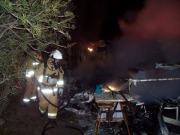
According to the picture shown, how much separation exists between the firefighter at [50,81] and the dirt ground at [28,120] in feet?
1.57

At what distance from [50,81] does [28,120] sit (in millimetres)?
1406

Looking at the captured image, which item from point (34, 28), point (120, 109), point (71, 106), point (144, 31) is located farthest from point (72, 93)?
point (34, 28)

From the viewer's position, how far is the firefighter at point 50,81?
743 centimetres

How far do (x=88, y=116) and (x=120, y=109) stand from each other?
6.22 feet

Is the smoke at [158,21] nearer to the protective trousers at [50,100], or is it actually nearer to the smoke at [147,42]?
the smoke at [147,42]

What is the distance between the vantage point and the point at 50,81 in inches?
296

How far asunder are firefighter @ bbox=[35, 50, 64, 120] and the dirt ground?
0.48 m

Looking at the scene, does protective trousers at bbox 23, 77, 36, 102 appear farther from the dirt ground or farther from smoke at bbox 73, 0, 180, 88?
smoke at bbox 73, 0, 180, 88

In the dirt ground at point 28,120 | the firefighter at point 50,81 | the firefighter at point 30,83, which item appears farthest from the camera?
the firefighter at point 30,83

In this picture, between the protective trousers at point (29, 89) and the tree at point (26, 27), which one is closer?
the tree at point (26, 27)

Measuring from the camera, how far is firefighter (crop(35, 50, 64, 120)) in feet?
24.4

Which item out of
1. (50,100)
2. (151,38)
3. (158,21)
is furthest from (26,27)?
(158,21)

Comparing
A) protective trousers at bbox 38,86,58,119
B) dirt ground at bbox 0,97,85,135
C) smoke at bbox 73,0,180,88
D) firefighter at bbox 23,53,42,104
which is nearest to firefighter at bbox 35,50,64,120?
protective trousers at bbox 38,86,58,119

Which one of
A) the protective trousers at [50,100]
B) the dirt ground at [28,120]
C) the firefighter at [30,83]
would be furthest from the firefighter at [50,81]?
the dirt ground at [28,120]
